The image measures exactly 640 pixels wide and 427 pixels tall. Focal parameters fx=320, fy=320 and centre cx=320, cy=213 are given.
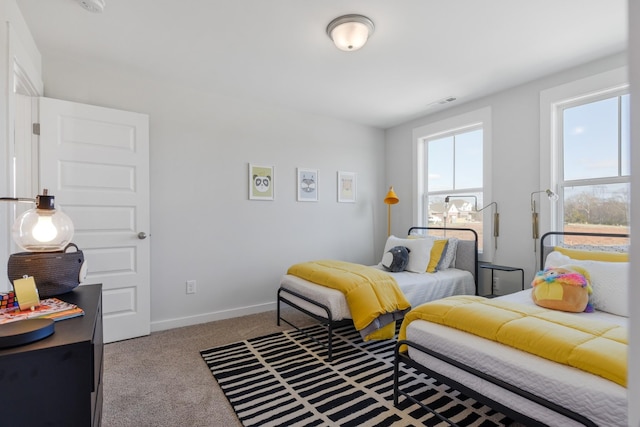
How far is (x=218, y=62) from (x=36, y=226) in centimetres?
188

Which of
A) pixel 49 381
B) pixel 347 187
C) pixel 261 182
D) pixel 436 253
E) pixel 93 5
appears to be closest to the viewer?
pixel 49 381

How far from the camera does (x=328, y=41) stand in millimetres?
2309

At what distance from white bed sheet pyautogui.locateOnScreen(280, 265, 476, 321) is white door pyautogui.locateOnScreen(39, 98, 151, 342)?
133cm

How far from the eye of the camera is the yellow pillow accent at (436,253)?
3288 millimetres

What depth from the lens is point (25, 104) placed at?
2.34 metres

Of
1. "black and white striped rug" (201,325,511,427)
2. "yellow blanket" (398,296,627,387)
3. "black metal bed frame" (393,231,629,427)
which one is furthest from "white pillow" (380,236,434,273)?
"black metal bed frame" (393,231,629,427)

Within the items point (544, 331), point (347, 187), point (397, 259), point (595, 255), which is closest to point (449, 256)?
point (397, 259)

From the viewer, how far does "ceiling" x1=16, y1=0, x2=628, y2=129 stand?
195cm

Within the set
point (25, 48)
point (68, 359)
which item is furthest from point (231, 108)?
point (68, 359)

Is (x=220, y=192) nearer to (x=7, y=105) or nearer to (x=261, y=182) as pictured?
(x=261, y=182)

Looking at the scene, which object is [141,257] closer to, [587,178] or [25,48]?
[25,48]

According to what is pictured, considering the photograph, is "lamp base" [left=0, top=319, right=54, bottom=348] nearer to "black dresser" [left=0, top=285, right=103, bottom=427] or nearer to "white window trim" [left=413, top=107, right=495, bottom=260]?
"black dresser" [left=0, top=285, right=103, bottom=427]

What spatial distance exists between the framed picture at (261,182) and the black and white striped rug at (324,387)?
4.98 ft

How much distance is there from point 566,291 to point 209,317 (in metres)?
2.98
